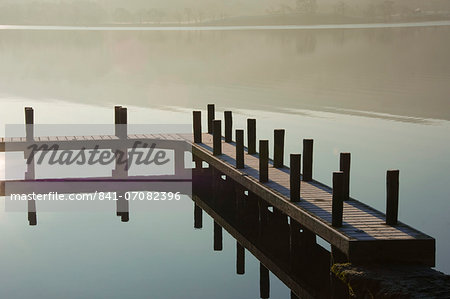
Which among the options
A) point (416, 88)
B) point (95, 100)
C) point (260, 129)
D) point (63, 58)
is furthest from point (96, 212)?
point (63, 58)

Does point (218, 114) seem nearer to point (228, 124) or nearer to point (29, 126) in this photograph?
point (228, 124)

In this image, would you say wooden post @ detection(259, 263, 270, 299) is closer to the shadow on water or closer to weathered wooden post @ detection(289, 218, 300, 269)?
the shadow on water

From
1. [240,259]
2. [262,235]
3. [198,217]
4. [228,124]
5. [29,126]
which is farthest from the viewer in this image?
[228,124]

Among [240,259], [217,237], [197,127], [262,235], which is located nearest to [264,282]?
[240,259]

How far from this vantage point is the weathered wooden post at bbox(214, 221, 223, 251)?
18.2 m

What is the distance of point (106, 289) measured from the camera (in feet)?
51.5

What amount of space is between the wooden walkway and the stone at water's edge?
10.0 inches

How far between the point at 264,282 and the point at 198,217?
518cm

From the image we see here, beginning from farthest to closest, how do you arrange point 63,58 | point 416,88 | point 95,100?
1. point 63,58
2. point 416,88
3. point 95,100

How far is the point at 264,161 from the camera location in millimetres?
16500

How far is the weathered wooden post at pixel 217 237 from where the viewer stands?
18250mm

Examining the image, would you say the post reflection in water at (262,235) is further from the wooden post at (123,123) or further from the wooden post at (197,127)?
the wooden post at (123,123)

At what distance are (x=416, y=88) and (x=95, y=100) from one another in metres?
18.8

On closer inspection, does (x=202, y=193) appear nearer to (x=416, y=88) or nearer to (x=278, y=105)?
(x=278, y=105)
